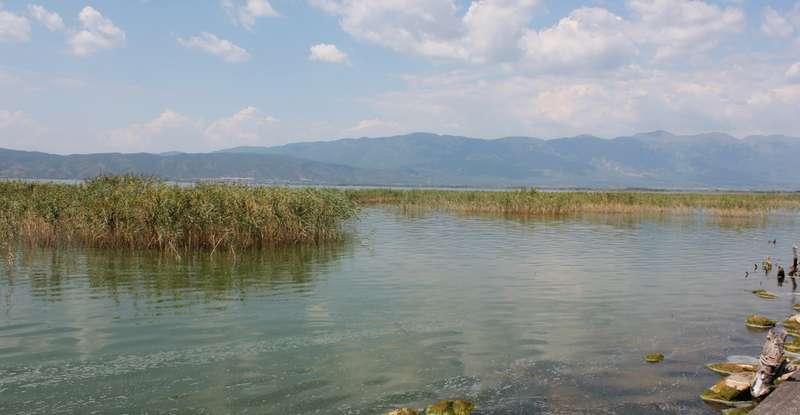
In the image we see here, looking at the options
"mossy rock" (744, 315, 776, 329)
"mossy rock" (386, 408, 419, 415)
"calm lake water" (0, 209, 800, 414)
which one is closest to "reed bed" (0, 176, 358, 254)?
"calm lake water" (0, 209, 800, 414)

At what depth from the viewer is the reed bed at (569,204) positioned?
62.2m

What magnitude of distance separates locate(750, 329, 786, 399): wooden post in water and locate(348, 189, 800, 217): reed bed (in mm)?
50639

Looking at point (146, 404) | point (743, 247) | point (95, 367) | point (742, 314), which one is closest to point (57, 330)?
point (95, 367)

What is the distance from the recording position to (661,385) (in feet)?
39.0

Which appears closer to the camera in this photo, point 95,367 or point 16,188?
point 95,367

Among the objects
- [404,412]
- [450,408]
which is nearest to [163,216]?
[404,412]

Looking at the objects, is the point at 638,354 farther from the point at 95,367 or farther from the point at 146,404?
the point at 95,367

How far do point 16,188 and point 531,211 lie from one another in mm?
46437

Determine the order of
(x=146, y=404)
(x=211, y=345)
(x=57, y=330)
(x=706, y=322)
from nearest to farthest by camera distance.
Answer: (x=146, y=404) → (x=211, y=345) → (x=57, y=330) → (x=706, y=322)

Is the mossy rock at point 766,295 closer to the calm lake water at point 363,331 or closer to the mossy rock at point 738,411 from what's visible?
the calm lake water at point 363,331

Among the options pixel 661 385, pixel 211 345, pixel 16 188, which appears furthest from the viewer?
pixel 16 188

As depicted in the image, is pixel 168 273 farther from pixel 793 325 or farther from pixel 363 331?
pixel 793 325

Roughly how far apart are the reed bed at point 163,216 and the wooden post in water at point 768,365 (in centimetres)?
2177

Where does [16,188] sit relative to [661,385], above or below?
above
